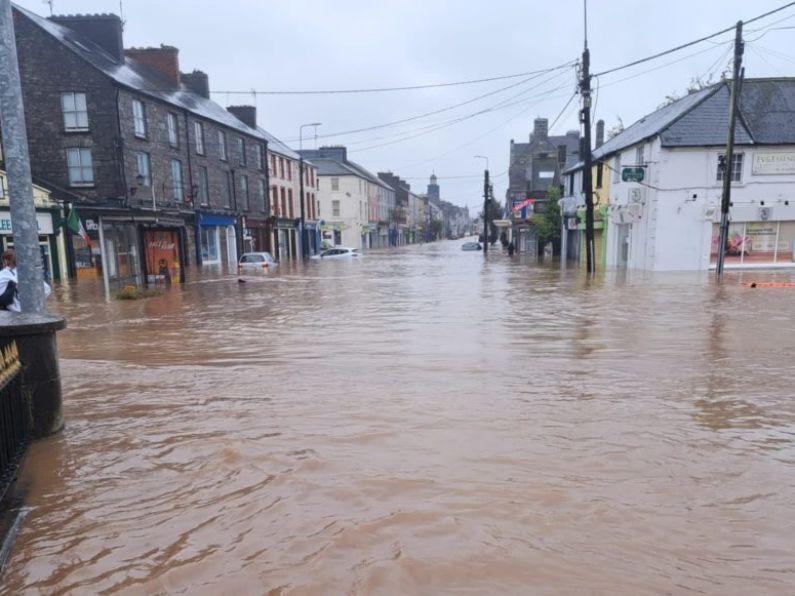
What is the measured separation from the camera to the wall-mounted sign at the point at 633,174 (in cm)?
2484

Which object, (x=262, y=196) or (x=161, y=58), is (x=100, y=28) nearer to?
(x=161, y=58)

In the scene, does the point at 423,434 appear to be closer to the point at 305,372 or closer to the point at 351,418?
the point at 351,418

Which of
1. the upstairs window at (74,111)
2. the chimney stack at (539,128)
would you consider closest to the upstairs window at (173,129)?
the upstairs window at (74,111)

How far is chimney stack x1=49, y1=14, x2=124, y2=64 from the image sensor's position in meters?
30.7

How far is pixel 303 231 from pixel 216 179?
1564 cm

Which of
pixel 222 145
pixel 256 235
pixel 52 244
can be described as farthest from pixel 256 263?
pixel 256 235

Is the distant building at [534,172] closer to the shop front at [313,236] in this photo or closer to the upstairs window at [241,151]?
the shop front at [313,236]

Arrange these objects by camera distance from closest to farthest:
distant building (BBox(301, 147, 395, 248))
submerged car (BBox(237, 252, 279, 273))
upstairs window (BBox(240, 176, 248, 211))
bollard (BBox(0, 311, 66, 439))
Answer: bollard (BBox(0, 311, 66, 439)) < submerged car (BBox(237, 252, 279, 273)) < upstairs window (BBox(240, 176, 248, 211)) < distant building (BBox(301, 147, 395, 248))

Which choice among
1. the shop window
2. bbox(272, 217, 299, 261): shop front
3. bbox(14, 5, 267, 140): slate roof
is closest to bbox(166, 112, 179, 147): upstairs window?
bbox(14, 5, 267, 140): slate roof

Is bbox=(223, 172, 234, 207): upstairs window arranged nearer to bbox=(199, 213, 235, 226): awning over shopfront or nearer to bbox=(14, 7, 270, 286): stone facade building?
bbox=(199, 213, 235, 226): awning over shopfront

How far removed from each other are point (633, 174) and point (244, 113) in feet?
105

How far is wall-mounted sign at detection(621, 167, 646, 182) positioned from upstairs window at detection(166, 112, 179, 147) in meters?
23.7

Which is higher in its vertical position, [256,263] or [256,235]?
[256,235]

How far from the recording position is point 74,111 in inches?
1077
